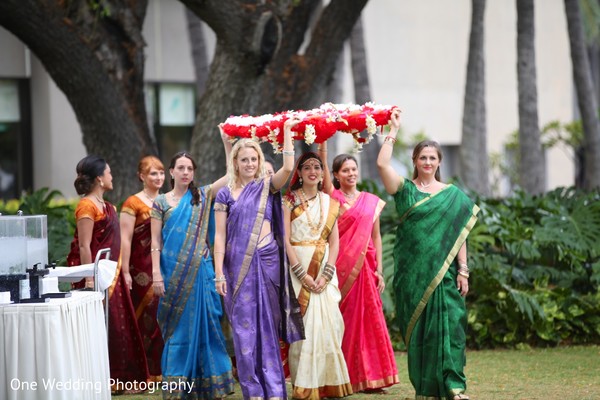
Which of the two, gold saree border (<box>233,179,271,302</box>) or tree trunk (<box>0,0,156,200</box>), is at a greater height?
tree trunk (<box>0,0,156,200</box>)

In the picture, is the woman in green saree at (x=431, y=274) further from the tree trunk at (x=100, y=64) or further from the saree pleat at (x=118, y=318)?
the tree trunk at (x=100, y=64)

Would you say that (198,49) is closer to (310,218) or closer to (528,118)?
(528,118)

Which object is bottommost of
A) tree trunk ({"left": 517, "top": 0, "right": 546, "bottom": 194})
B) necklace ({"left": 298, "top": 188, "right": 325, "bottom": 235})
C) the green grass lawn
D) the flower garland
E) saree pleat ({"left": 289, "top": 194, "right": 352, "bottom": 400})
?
the green grass lawn

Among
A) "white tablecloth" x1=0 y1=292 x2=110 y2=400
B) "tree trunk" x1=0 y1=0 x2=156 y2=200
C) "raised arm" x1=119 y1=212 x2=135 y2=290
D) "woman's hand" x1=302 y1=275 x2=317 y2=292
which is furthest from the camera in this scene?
"tree trunk" x1=0 y1=0 x2=156 y2=200

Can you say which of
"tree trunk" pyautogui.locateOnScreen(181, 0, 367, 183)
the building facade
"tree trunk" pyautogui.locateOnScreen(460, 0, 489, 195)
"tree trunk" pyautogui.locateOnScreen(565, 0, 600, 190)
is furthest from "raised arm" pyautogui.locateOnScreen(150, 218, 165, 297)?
the building facade

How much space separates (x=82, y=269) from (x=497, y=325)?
17.4ft

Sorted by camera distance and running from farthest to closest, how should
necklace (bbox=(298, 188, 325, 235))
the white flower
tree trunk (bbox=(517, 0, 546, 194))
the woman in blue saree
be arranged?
tree trunk (bbox=(517, 0, 546, 194)) → necklace (bbox=(298, 188, 325, 235)) → the woman in blue saree → the white flower

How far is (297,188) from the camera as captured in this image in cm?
835

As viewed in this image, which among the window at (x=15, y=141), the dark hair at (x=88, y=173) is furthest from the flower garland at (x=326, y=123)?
the window at (x=15, y=141)

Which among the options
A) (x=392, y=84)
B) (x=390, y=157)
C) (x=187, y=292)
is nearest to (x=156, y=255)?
(x=187, y=292)

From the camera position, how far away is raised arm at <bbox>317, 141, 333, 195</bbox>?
27.5 feet

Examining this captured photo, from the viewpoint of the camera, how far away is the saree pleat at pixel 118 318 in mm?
8703

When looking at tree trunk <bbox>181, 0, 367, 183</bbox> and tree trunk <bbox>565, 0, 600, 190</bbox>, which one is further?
tree trunk <bbox>565, 0, 600, 190</bbox>

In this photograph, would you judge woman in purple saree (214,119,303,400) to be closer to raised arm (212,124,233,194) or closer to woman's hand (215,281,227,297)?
woman's hand (215,281,227,297)
